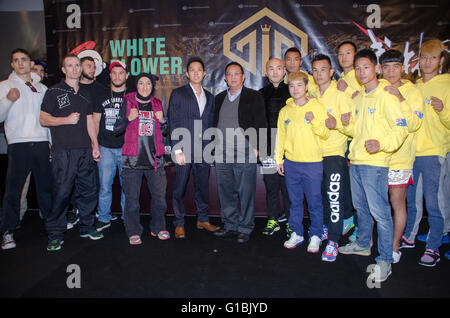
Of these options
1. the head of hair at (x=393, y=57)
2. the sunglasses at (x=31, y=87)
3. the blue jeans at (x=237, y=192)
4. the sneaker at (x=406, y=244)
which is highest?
the head of hair at (x=393, y=57)

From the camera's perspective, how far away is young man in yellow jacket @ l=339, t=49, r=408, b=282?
7.14 feet

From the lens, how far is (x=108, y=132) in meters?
3.39

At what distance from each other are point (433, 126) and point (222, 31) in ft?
8.84

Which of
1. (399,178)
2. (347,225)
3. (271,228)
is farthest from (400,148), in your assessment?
(271,228)

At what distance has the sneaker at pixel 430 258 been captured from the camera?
8.30 feet

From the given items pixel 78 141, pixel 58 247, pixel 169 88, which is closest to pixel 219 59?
pixel 169 88

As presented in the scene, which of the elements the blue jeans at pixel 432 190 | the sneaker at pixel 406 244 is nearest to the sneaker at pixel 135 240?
the sneaker at pixel 406 244

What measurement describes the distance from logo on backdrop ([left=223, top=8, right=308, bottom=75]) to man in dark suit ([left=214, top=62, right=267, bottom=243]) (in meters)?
1.02

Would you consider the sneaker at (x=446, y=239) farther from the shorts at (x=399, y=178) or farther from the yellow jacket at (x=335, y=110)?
the yellow jacket at (x=335, y=110)

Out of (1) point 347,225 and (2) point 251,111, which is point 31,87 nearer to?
(2) point 251,111

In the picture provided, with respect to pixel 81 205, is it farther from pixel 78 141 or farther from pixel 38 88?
pixel 38 88

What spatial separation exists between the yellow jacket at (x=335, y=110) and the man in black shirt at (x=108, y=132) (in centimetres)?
218

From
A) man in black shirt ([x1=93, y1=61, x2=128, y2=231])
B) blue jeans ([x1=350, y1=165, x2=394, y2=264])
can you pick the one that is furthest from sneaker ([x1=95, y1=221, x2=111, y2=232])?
blue jeans ([x1=350, y1=165, x2=394, y2=264])

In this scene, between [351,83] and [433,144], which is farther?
[351,83]
